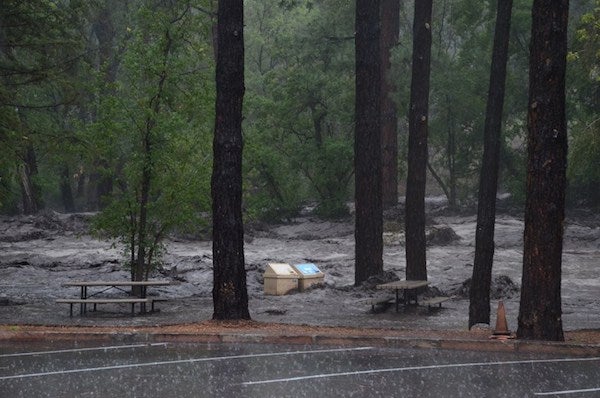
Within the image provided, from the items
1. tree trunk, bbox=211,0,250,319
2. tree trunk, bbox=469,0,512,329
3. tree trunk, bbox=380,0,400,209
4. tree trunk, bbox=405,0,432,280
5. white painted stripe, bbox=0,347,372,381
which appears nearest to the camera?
white painted stripe, bbox=0,347,372,381

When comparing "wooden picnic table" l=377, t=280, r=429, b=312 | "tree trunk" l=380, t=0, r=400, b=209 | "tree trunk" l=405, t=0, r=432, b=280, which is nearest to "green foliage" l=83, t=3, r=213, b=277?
"tree trunk" l=405, t=0, r=432, b=280

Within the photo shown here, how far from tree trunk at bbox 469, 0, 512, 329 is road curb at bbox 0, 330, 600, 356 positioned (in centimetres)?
471

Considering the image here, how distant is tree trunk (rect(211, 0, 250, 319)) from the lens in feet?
61.8

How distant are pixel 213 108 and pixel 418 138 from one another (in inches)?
196

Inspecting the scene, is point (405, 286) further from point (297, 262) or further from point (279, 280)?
point (297, 262)

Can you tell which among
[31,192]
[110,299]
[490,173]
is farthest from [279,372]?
[31,192]

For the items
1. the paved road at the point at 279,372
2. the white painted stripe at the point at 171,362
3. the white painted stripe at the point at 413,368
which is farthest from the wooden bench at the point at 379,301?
the white painted stripe at the point at 413,368

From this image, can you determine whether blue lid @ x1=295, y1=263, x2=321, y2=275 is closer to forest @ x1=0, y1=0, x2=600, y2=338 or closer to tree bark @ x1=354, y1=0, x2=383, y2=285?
tree bark @ x1=354, y1=0, x2=383, y2=285

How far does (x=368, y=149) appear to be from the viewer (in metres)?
28.3

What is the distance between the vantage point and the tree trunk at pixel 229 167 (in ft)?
61.8

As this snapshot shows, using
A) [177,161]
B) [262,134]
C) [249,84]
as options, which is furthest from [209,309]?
[249,84]

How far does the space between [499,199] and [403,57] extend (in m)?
10.2

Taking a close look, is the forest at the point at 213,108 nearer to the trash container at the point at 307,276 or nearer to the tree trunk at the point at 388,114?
the tree trunk at the point at 388,114

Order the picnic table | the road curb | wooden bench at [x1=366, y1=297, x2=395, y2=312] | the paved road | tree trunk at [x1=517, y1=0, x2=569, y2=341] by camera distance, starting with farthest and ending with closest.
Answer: wooden bench at [x1=366, y1=297, x2=395, y2=312], the picnic table, tree trunk at [x1=517, y1=0, x2=569, y2=341], the road curb, the paved road
